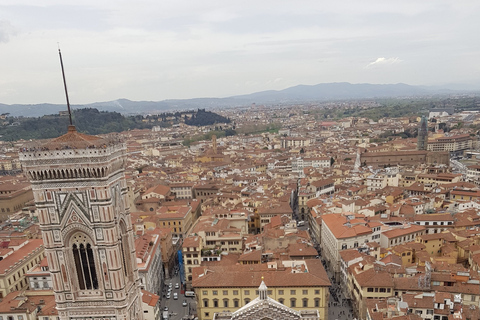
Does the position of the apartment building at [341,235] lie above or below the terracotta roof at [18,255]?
below

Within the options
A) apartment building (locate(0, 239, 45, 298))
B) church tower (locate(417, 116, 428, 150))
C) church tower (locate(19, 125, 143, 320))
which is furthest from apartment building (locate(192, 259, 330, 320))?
church tower (locate(417, 116, 428, 150))

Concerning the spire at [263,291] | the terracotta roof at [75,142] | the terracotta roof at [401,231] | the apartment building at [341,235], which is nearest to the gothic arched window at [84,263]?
the terracotta roof at [75,142]

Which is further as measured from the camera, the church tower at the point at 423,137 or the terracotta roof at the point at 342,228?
the church tower at the point at 423,137

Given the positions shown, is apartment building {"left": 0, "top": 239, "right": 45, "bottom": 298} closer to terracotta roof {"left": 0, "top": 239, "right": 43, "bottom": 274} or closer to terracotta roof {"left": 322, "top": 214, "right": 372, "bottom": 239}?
terracotta roof {"left": 0, "top": 239, "right": 43, "bottom": 274}

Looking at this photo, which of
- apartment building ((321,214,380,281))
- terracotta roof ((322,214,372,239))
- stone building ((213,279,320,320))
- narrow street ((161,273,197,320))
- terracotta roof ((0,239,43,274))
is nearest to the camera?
stone building ((213,279,320,320))

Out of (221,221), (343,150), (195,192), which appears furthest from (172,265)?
(343,150)

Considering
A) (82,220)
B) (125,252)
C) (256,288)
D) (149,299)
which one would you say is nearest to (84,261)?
(125,252)

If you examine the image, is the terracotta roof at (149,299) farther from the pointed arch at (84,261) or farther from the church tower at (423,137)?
the church tower at (423,137)
